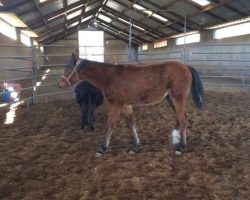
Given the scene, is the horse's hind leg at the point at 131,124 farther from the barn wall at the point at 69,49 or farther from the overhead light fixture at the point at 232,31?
the barn wall at the point at 69,49

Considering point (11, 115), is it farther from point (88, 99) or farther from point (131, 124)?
point (131, 124)

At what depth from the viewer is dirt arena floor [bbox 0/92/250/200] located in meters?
2.31

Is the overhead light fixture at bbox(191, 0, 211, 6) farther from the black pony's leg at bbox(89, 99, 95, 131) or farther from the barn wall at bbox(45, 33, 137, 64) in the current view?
the barn wall at bbox(45, 33, 137, 64)

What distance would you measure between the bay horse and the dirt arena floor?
35 cm

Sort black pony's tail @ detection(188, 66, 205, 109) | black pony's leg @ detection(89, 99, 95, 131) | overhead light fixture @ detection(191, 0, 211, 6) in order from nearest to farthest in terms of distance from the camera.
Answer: black pony's tail @ detection(188, 66, 205, 109) < black pony's leg @ detection(89, 99, 95, 131) < overhead light fixture @ detection(191, 0, 211, 6)

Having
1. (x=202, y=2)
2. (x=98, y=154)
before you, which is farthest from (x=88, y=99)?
(x=202, y=2)

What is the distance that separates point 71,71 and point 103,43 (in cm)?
2351

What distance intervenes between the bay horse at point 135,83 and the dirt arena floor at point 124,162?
35 cm

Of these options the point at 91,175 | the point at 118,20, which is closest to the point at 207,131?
the point at 91,175

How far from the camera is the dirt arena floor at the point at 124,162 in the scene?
7.58 ft

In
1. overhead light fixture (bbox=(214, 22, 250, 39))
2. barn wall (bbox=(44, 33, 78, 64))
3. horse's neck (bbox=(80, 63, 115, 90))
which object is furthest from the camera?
barn wall (bbox=(44, 33, 78, 64))

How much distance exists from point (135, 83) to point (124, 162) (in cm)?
90

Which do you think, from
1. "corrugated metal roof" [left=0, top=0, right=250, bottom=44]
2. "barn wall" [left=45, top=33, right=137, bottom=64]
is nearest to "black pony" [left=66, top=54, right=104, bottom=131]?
"corrugated metal roof" [left=0, top=0, right=250, bottom=44]

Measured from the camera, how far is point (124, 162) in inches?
115
